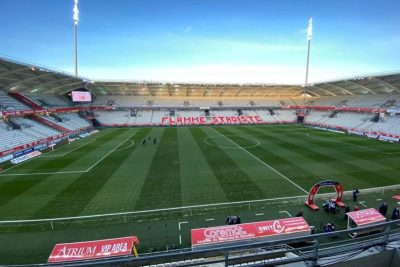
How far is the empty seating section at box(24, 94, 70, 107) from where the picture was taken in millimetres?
49513

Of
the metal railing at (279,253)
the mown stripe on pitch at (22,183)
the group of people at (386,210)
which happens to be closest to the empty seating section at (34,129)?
the mown stripe on pitch at (22,183)

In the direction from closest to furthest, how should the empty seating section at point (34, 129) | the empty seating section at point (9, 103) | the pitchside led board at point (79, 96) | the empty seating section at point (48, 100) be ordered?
the empty seating section at point (34, 129), the empty seating section at point (9, 103), the empty seating section at point (48, 100), the pitchside led board at point (79, 96)

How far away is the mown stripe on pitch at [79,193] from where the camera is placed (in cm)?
1592

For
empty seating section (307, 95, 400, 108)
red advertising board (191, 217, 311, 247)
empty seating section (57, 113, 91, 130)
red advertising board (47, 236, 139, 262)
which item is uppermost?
empty seating section (307, 95, 400, 108)

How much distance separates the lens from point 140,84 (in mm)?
63562

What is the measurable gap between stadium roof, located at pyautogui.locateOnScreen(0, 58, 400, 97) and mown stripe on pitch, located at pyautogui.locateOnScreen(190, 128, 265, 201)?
95.4ft

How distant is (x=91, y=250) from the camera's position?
32.9 ft

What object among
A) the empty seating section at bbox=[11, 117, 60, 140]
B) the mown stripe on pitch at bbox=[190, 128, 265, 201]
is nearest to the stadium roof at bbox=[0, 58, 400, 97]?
the empty seating section at bbox=[11, 117, 60, 140]

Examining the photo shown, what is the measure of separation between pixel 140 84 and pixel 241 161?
146 ft

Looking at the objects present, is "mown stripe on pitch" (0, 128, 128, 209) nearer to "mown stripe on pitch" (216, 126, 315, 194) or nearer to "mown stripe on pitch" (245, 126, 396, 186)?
"mown stripe on pitch" (216, 126, 315, 194)

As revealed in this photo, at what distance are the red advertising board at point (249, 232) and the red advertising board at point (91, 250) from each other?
9.79 feet

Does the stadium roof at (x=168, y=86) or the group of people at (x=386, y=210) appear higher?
the stadium roof at (x=168, y=86)

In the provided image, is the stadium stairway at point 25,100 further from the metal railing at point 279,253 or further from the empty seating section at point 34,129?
the metal railing at point 279,253

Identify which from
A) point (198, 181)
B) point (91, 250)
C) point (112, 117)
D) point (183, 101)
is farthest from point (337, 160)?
point (112, 117)
